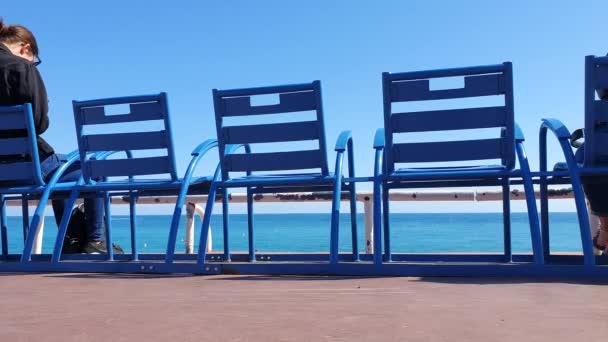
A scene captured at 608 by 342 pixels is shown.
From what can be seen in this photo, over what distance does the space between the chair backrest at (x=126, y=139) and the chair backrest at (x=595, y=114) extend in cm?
200

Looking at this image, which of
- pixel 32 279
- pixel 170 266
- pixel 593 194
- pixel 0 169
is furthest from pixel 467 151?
pixel 0 169

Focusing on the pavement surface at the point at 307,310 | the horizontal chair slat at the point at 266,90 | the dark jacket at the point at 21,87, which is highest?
the dark jacket at the point at 21,87

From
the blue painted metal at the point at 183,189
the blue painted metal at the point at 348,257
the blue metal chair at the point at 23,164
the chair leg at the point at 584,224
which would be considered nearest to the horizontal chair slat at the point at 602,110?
the chair leg at the point at 584,224

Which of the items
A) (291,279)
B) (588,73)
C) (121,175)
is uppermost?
(588,73)

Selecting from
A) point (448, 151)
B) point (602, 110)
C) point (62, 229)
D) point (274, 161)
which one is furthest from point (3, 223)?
point (602, 110)

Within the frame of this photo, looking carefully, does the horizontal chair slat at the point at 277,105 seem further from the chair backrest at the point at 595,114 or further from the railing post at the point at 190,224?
the railing post at the point at 190,224

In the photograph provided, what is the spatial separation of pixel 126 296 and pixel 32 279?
0.80 metres

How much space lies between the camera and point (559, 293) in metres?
2.12

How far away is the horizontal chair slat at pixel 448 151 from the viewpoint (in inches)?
117

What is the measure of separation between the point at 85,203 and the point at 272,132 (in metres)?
1.51

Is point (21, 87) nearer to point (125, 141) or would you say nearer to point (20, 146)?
point (20, 146)

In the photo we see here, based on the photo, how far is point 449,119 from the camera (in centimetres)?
297

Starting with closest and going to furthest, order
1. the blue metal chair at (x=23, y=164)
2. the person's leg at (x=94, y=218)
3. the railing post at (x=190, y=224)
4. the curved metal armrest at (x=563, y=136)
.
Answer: the curved metal armrest at (x=563, y=136) < the blue metal chair at (x=23, y=164) < the person's leg at (x=94, y=218) < the railing post at (x=190, y=224)

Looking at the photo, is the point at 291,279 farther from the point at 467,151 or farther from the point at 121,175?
the point at 121,175
